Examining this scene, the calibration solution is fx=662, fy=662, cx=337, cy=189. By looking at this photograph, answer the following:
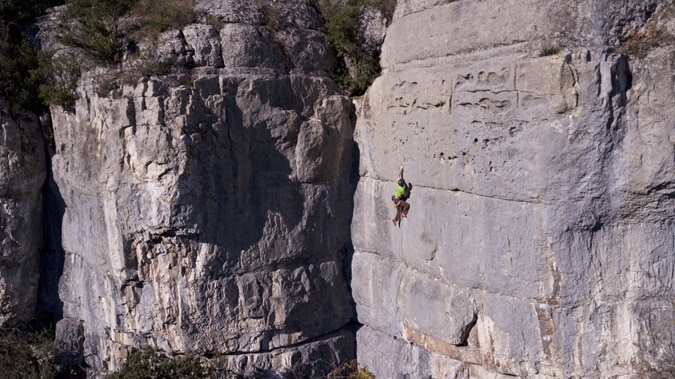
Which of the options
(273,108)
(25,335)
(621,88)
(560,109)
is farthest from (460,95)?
(25,335)

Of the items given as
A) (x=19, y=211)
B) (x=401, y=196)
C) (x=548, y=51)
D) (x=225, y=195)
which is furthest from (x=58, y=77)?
(x=548, y=51)

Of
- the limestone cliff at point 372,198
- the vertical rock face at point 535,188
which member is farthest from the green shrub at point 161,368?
the vertical rock face at point 535,188

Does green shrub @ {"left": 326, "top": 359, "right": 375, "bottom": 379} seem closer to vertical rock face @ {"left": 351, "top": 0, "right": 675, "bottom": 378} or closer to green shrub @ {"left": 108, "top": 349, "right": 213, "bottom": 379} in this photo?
vertical rock face @ {"left": 351, "top": 0, "right": 675, "bottom": 378}

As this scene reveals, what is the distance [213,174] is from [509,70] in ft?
13.3

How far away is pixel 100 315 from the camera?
1007 cm

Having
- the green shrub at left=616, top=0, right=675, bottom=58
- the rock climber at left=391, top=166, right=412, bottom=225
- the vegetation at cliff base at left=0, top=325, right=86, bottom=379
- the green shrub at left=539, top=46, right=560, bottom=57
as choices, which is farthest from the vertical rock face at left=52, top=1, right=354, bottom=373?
the green shrub at left=616, top=0, right=675, bottom=58

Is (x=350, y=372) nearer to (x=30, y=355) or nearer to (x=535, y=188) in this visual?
(x=535, y=188)

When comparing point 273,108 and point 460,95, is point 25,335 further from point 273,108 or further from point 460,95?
point 460,95

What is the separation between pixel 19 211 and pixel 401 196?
6.09 metres

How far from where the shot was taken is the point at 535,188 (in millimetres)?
7121

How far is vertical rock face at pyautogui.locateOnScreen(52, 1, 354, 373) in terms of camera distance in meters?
8.65

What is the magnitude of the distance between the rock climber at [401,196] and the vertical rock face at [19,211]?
5.82 m

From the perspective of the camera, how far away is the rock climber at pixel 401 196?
864cm

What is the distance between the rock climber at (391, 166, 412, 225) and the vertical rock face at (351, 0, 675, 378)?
10 centimetres
